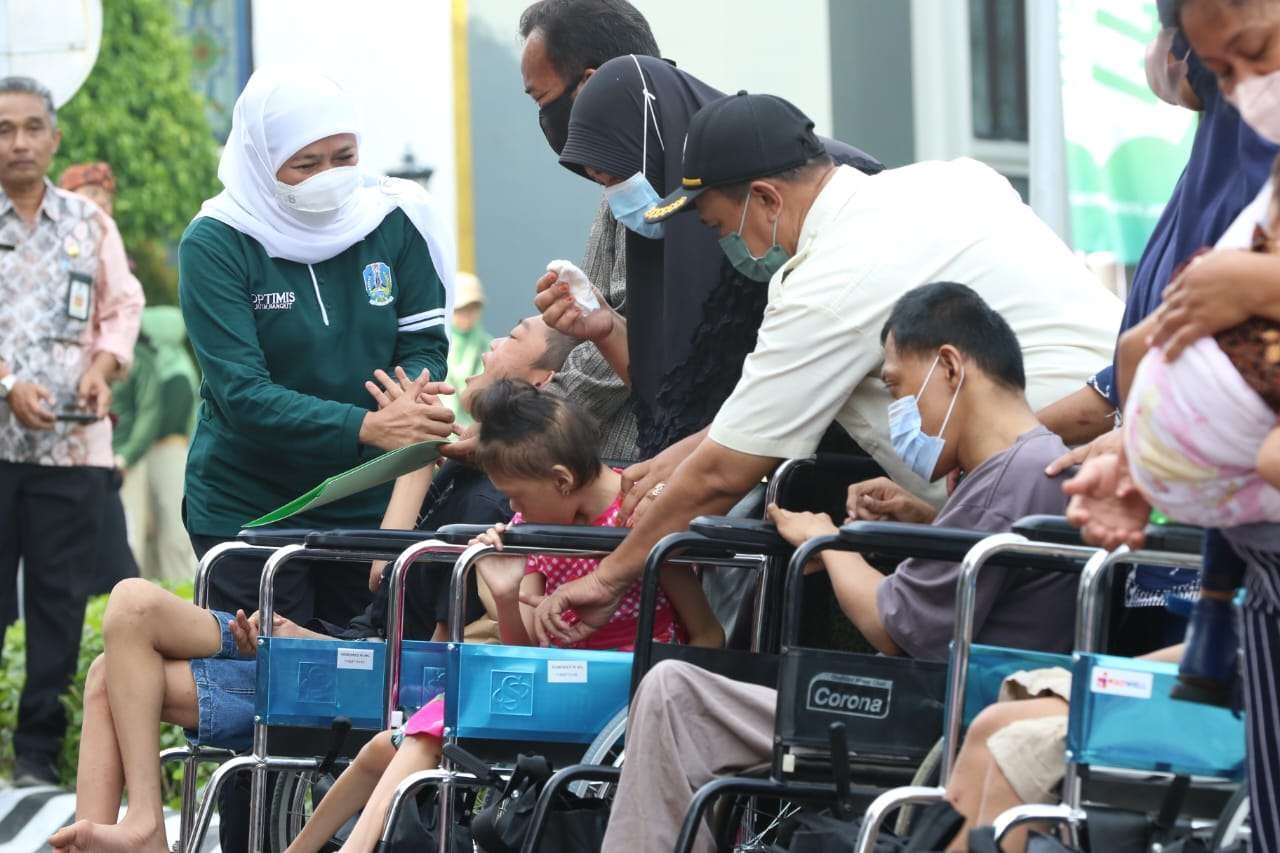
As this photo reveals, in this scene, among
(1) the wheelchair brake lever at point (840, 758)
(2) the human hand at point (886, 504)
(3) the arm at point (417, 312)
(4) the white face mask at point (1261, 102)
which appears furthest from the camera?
(3) the arm at point (417, 312)

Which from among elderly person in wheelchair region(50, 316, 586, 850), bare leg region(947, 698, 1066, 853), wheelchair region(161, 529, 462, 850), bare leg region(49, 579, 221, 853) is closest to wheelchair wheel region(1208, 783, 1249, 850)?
bare leg region(947, 698, 1066, 853)

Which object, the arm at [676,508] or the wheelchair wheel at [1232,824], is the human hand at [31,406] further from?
the wheelchair wheel at [1232,824]

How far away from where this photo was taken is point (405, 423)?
479cm

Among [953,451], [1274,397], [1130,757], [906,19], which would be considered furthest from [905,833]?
[906,19]

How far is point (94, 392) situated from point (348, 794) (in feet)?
9.91

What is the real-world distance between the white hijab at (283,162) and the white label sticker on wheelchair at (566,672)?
155 cm

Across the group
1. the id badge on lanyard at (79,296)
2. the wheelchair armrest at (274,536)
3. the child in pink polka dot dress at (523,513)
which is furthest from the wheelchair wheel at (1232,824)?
the id badge on lanyard at (79,296)

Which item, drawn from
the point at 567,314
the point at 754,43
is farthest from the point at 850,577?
the point at 754,43

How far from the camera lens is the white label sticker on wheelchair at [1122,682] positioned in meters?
2.85

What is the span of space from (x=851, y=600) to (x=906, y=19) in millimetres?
6758

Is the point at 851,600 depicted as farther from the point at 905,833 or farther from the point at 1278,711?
the point at 1278,711

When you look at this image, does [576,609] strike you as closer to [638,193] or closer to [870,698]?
[870,698]

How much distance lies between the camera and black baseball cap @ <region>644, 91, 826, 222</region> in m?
3.94

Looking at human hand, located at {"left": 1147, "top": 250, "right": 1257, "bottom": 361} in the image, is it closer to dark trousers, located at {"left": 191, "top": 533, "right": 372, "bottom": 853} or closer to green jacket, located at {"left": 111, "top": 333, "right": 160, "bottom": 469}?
dark trousers, located at {"left": 191, "top": 533, "right": 372, "bottom": 853}
